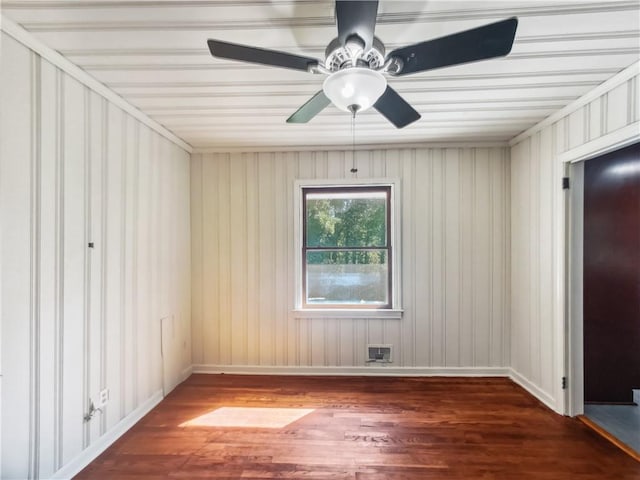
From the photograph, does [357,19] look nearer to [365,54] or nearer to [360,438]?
[365,54]

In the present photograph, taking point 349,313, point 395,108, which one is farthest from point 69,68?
point 349,313

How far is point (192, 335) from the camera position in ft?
10.6

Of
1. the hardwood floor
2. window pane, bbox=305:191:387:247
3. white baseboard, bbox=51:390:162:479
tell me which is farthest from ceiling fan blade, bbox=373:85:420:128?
white baseboard, bbox=51:390:162:479

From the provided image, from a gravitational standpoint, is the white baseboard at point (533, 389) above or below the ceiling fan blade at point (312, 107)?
below

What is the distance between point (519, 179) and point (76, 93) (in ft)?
11.9

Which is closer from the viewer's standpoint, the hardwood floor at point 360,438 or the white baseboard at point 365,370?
the hardwood floor at point 360,438

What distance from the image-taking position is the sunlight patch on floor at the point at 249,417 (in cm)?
227

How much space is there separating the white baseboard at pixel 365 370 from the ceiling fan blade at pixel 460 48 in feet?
9.09

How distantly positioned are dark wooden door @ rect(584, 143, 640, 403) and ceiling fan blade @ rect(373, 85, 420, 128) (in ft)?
6.29

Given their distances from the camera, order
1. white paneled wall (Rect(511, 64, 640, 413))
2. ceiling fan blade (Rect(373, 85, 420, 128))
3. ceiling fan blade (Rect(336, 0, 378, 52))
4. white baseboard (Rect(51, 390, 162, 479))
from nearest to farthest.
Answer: ceiling fan blade (Rect(336, 0, 378, 52))
ceiling fan blade (Rect(373, 85, 420, 128))
white baseboard (Rect(51, 390, 162, 479))
white paneled wall (Rect(511, 64, 640, 413))

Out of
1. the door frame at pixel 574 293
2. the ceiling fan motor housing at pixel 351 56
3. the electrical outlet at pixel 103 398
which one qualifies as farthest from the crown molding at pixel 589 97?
the electrical outlet at pixel 103 398

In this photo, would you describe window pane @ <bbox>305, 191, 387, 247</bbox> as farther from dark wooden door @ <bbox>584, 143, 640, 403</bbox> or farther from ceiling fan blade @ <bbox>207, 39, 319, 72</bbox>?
ceiling fan blade @ <bbox>207, 39, 319, 72</bbox>

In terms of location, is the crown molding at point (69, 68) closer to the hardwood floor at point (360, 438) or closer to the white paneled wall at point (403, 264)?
the white paneled wall at point (403, 264)

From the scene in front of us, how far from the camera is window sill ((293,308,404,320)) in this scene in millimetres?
3111
